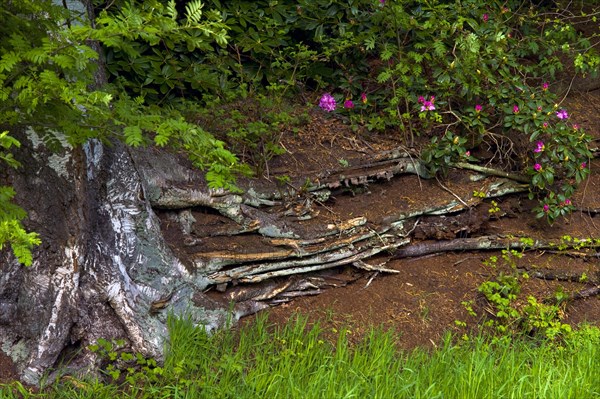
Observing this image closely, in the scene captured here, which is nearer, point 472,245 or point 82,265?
point 82,265

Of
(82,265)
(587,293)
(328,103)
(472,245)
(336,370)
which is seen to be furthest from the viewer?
(328,103)

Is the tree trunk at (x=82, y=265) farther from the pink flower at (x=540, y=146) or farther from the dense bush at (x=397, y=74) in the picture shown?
the pink flower at (x=540, y=146)

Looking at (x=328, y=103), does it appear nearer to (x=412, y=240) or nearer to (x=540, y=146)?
(x=412, y=240)

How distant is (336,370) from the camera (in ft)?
15.3

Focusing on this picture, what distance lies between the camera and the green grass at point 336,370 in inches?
170

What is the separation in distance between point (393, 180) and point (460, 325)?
1318 millimetres

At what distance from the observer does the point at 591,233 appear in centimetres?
656

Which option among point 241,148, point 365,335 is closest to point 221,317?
point 365,335

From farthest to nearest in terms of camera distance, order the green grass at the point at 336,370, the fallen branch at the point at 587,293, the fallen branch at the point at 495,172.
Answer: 1. the fallen branch at the point at 495,172
2. the fallen branch at the point at 587,293
3. the green grass at the point at 336,370

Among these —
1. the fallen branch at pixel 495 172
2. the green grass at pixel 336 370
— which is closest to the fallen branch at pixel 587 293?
the green grass at pixel 336 370

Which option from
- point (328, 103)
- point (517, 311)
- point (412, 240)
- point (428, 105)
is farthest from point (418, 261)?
point (328, 103)

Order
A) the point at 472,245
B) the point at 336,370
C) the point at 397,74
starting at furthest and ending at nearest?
the point at 397,74
the point at 472,245
the point at 336,370

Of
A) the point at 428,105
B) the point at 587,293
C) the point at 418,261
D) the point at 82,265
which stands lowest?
the point at 587,293

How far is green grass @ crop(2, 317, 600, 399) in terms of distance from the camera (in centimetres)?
431
